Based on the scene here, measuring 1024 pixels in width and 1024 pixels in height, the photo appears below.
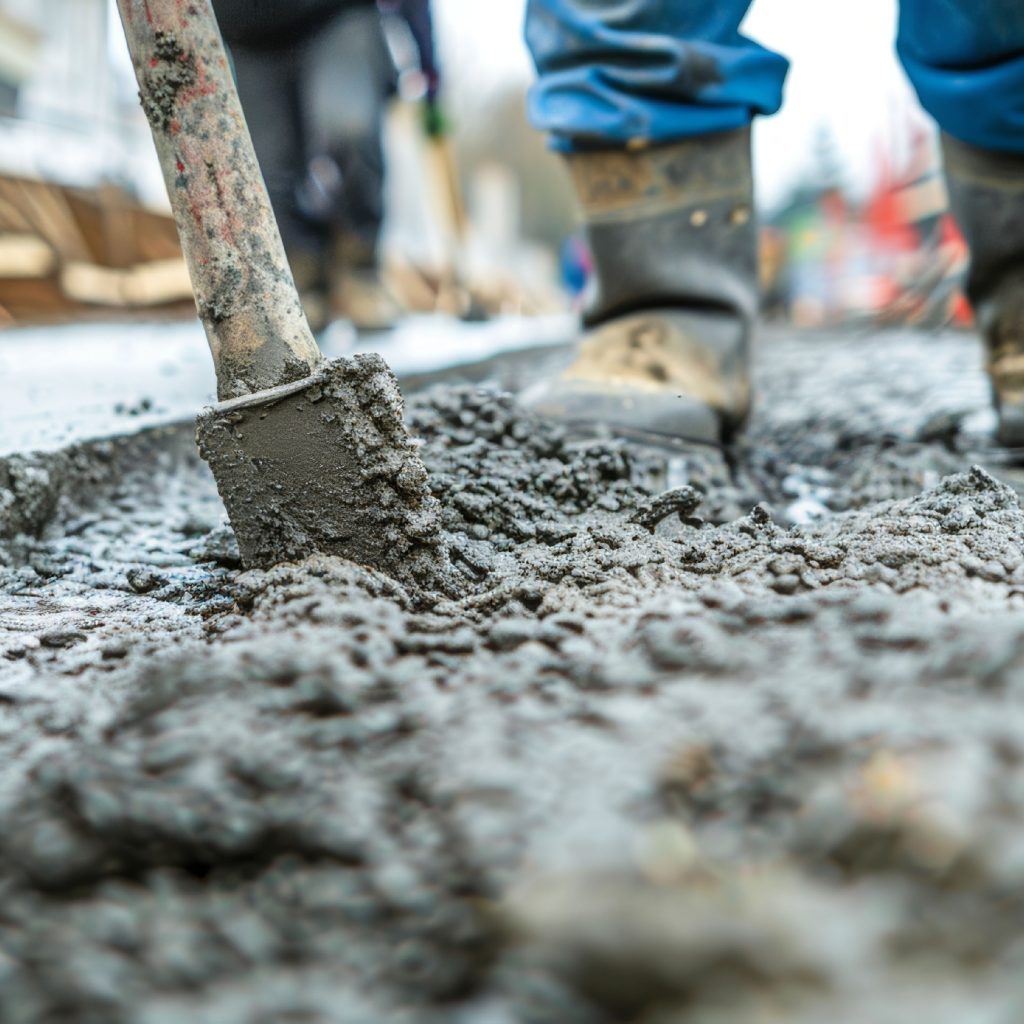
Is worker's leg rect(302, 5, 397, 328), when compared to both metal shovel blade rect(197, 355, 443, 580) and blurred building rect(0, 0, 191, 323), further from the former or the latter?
metal shovel blade rect(197, 355, 443, 580)

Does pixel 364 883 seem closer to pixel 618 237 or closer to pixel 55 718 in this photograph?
pixel 55 718

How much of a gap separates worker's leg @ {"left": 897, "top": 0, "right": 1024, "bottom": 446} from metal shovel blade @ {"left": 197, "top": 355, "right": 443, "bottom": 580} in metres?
1.22

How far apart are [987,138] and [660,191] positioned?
0.63 m

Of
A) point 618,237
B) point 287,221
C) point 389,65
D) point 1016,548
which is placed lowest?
point 1016,548

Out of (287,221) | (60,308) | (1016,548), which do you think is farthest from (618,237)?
(60,308)

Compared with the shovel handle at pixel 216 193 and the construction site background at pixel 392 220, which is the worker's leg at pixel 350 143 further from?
the shovel handle at pixel 216 193

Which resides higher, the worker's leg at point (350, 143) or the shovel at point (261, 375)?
the worker's leg at point (350, 143)

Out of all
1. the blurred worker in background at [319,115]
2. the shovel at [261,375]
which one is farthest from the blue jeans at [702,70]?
the blurred worker in background at [319,115]

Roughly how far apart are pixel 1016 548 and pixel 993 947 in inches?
27.3

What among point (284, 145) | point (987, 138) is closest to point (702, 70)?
point (987, 138)

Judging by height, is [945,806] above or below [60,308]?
below

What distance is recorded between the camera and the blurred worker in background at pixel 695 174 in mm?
1712

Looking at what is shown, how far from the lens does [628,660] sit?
72 centimetres

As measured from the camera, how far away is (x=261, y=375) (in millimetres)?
1083
